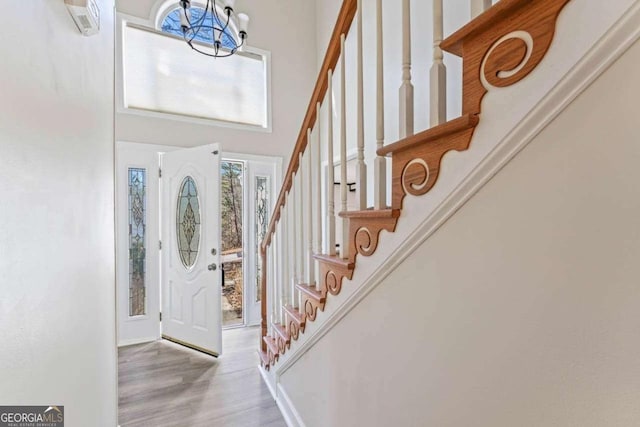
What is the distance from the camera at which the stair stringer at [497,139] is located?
0.50 m

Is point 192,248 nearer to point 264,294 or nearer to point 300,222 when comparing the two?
point 264,294

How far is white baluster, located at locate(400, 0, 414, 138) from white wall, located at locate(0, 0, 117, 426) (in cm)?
92

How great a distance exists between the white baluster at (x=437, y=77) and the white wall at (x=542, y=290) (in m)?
0.26

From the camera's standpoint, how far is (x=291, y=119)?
3.93 m

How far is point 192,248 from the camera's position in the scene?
10.5 feet

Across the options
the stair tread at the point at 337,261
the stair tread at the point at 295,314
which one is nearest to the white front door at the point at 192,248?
the stair tread at the point at 295,314

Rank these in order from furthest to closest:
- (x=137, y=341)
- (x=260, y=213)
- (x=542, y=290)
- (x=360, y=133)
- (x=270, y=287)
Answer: (x=260, y=213)
(x=137, y=341)
(x=270, y=287)
(x=360, y=133)
(x=542, y=290)

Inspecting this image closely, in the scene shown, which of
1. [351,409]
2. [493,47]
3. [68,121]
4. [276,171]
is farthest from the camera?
[276,171]

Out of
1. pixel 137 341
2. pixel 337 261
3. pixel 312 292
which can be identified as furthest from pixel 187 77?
pixel 337 261

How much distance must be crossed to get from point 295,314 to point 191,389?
50.2 inches

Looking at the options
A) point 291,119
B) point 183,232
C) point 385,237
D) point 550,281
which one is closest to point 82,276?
point 385,237

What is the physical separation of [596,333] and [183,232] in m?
3.38

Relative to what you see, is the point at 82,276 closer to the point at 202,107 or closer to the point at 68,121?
the point at 68,121

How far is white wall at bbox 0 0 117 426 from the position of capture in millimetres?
585
